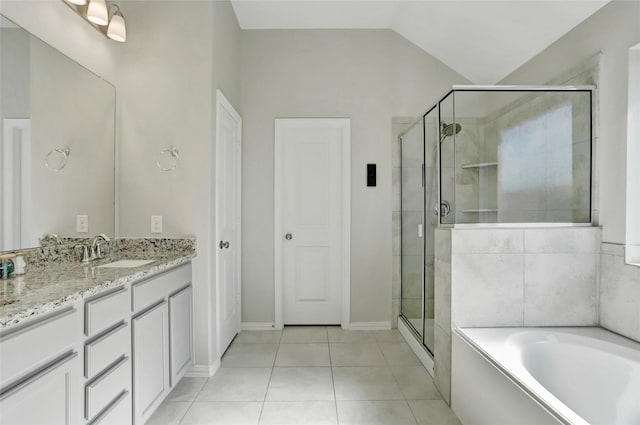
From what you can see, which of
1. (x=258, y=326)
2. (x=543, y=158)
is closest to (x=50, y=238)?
(x=258, y=326)

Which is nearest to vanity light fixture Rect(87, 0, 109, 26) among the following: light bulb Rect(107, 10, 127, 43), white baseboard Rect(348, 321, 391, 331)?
light bulb Rect(107, 10, 127, 43)

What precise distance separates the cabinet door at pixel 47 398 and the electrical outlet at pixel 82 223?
1137 millimetres

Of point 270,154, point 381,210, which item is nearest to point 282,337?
point 381,210

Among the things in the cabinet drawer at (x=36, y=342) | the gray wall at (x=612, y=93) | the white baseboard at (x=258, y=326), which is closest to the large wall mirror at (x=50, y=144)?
the cabinet drawer at (x=36, y=342)

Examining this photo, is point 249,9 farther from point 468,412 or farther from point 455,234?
point 468,412

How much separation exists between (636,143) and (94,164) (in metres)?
3.28

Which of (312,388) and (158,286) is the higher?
(158,286)

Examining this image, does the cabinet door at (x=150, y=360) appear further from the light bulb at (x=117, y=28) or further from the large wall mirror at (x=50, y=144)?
the light bulb at (x=117, y=28)

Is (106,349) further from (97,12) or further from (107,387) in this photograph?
(97,12)

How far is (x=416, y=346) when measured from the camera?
9.45ft

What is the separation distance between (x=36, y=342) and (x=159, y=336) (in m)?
0.92

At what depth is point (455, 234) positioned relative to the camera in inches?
80.8

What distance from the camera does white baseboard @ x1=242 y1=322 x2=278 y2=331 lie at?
11.5ft

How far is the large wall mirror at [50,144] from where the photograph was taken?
166 centimetres
